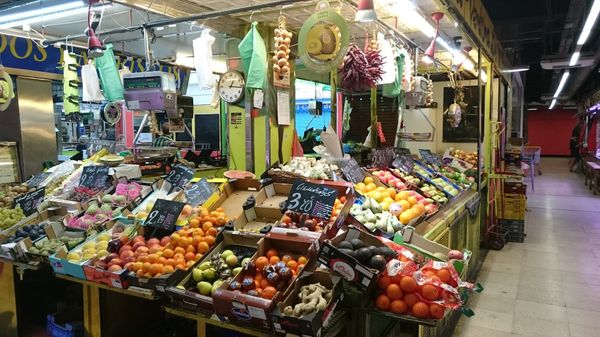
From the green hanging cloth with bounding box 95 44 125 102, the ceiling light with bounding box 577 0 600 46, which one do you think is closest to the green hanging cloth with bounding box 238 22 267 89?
the green hanging cloth with bounding box 95 44 125 102

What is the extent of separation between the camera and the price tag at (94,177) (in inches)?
167

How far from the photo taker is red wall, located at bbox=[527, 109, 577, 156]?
3244cm

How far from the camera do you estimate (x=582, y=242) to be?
7477 millimetres

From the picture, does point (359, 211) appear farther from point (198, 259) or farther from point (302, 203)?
point (198, 259)

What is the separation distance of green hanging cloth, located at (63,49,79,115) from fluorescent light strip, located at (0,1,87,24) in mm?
486

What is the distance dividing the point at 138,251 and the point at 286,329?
1268mm

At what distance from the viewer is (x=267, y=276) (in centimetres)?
231

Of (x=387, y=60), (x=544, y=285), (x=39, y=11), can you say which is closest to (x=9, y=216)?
(x=39, y=11)

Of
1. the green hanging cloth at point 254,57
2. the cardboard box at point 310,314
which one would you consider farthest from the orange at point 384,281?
the green hanging cloth at point 254,57

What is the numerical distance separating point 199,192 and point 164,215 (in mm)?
557

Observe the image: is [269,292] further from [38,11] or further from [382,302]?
[38,11]

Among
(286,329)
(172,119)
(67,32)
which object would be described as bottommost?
(286,329)

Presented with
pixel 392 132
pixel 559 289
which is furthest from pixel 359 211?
pixel 392 132

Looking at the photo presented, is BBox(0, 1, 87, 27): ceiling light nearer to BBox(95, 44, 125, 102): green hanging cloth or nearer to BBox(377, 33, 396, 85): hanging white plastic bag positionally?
BBox(95, 44, 125, 102): green hanging cloth
